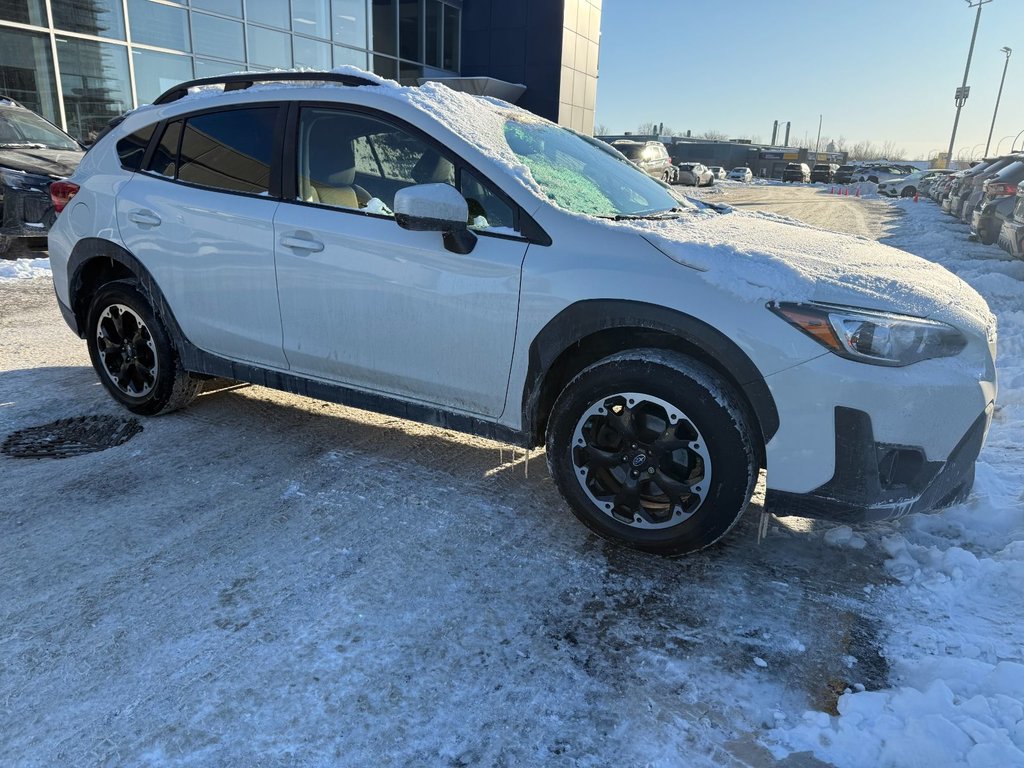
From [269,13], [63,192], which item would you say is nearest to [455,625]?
[63,192]

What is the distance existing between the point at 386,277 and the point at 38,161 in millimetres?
8385

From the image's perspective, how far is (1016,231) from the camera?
8664 mm

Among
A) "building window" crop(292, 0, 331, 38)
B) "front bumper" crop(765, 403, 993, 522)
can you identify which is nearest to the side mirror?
"front bumper" crop(765, 403, 993, 522)

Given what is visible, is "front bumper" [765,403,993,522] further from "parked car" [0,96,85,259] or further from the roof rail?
"parked car" [0,96,85,259]

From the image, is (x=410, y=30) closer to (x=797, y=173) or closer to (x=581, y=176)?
(x=581, y=176)

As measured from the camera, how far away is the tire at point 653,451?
2.64 meters

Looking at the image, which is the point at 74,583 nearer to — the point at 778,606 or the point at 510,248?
the point at 510,248

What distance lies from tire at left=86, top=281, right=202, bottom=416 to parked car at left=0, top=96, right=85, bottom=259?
584cm

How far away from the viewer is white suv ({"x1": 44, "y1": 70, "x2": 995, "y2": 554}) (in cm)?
254

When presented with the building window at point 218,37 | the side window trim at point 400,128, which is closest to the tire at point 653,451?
the side window trim at point 400,128

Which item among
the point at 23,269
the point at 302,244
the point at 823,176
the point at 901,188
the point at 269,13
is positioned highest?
the point at 269,13

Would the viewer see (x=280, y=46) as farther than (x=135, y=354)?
Yes

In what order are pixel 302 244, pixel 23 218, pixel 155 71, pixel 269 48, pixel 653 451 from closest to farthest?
pixel 653 451 → pixel 302 244 → pixel 23 218 → pixel 155 71 → pixel 269 48

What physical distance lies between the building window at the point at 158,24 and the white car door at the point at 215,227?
13.9m
